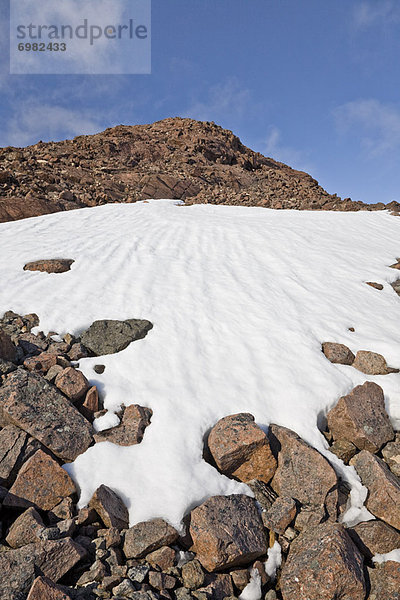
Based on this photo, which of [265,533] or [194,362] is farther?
[194,362]

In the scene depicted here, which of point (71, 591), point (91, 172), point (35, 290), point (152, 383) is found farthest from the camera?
point (91, 172)

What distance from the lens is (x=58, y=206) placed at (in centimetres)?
1638

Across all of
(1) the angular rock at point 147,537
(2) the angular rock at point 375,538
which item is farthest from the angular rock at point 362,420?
(1) the angular rock at point 147,537

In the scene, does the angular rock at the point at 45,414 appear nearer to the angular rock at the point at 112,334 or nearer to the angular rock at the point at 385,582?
the angular rock at the point at 112,334

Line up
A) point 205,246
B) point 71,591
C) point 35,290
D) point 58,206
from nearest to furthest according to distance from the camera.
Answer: point 71,591, point 35,290, point 205,246, point 58,206

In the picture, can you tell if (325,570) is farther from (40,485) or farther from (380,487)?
(40,485)

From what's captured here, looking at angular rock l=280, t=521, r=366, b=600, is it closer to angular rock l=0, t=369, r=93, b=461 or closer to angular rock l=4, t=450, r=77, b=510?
angular rock l=4, t=450, r=77, b=510

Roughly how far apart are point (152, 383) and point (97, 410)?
855 mm

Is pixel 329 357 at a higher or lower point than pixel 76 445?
higher

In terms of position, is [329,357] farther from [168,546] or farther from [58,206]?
[58,206]

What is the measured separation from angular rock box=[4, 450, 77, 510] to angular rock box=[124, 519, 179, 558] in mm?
784

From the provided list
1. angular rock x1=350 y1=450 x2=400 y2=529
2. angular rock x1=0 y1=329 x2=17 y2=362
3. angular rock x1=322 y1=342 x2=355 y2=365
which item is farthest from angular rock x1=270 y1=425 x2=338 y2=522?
angular rock x1=0 y1=329 x2=17 y2=362

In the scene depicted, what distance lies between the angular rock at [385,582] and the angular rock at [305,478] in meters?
0.59

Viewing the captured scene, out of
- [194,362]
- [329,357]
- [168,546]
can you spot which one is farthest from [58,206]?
[168,546]
